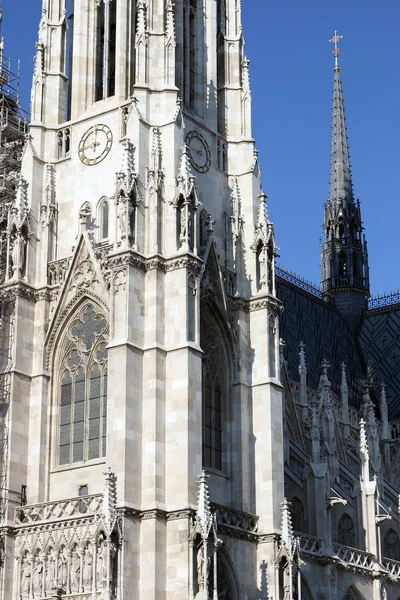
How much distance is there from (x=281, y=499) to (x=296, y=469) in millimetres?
5794

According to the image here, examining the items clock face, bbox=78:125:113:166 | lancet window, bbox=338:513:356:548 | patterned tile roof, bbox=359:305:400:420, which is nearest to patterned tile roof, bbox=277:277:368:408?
patterned tile roof, bbox=359:305:400:420

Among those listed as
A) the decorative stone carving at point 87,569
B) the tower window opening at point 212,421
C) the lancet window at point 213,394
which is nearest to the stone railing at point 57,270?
the lancet window at point 213,394

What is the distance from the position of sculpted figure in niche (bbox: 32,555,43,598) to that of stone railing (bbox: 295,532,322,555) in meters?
9.13

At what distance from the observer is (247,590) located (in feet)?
122

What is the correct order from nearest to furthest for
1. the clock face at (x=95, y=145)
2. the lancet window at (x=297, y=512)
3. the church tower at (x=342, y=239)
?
the clock face at (x=95, y=145) → the lancet window at (x=297, y=512) → the church tower at (x=342, y=239)

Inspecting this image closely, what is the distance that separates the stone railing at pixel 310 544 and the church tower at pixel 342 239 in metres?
27.8

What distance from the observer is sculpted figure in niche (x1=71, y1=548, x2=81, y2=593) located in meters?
34.8

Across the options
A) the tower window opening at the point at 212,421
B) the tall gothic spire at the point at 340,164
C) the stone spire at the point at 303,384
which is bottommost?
the tower window opening at the point at 212,421

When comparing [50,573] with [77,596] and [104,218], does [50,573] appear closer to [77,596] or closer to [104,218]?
[77,596]

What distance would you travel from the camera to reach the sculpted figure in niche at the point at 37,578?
117 ft

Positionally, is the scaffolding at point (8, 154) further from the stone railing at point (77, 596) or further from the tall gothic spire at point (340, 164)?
the tall gothic spire at point (340, 164)

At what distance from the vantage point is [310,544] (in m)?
41.7

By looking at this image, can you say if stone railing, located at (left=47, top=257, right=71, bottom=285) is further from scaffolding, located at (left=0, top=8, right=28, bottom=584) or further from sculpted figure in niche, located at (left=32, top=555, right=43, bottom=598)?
sculpted figure in niche, located at (left=32, top=555, right=43, bottom=598)

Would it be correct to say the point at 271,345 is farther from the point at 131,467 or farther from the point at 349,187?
the point at 349,187
